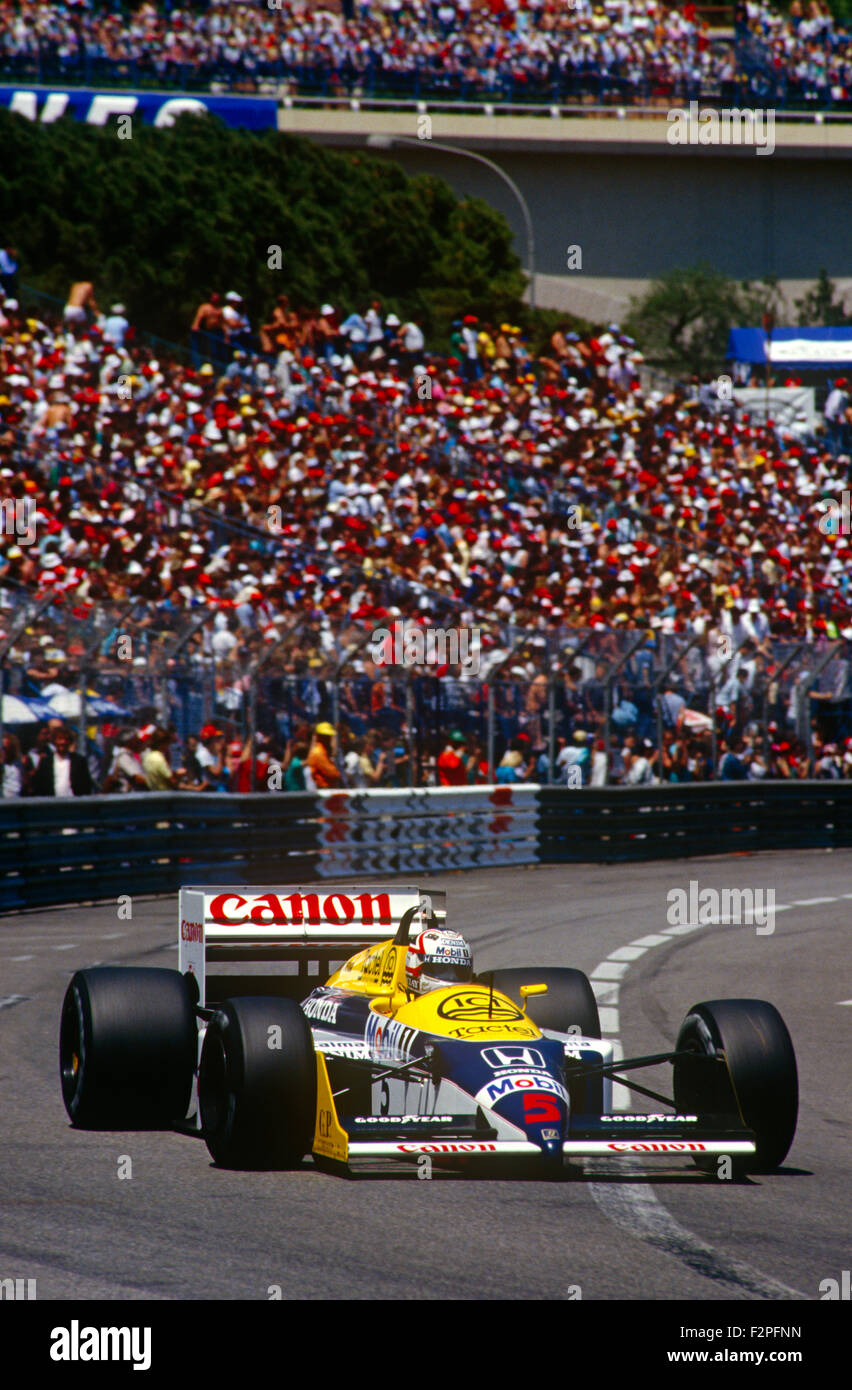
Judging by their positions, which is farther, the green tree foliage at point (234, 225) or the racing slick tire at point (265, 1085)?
the green tree foliage at point (234, 225)

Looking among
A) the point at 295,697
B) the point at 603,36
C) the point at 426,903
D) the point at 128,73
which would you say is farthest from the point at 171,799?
the point at 603,36

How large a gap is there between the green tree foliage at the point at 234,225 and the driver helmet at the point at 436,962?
98.7 ft

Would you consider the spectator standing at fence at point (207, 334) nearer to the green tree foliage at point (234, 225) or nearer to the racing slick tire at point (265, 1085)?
the green tree foliage at point (234, 225)

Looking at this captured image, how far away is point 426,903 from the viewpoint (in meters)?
7.95

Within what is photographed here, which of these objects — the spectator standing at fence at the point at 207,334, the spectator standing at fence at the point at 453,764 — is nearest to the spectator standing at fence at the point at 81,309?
the spectator standing at fence at the point at 207,334

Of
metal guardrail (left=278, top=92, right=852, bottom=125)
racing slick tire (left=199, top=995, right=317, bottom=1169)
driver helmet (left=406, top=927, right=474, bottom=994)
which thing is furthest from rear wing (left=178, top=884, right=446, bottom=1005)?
metal guardrail (left=278, top=92, right=852, bottom=125)

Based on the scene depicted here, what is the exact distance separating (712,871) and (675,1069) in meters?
13.9

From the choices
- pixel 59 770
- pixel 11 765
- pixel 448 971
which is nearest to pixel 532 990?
pixel 448 971

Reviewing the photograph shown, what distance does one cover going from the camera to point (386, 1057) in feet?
23.4

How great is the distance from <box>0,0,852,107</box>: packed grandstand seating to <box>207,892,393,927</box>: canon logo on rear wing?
38.5 meters

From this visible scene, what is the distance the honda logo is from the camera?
6586 millimetres

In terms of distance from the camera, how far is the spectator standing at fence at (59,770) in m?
17.2

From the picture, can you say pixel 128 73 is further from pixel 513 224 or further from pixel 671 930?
pixel 671 930

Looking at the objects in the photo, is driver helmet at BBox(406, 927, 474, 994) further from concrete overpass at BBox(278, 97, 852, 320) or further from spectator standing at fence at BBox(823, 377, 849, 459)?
concrete overpass at BBox(278, 97, 852, 320)
